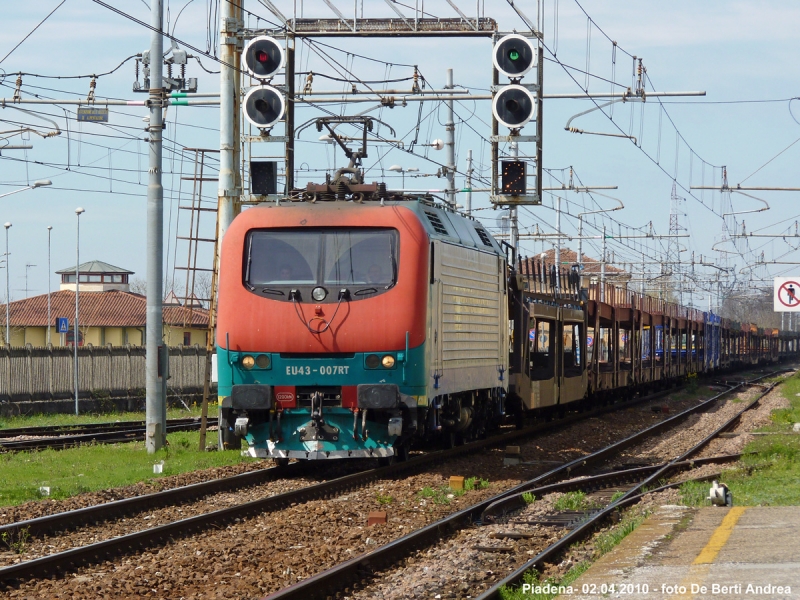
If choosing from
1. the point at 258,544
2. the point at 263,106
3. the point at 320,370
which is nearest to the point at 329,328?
the point at 320,370

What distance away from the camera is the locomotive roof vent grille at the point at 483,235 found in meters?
17.8

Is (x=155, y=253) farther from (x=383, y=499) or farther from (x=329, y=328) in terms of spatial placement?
(x=383, y=499)

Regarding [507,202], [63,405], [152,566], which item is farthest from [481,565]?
[63,405]

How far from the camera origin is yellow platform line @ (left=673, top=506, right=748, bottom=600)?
7097 millimetres

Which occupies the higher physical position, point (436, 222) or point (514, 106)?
point (514, 106)

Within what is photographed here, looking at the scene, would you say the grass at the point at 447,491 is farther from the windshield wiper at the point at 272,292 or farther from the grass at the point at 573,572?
the windshield wiper at the point at 272,292

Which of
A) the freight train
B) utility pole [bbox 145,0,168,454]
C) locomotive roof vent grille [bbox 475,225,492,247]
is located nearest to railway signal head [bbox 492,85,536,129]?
locomotive roof vent grille [bbox 475,225,492,247]

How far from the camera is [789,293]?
27469 mm

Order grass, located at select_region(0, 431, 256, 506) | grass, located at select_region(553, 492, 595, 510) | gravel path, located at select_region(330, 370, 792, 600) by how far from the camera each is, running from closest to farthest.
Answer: gravel path, located at select_region(330, 370, 792, 600) → grass, located at select_region(553, 492, 595, 510) → grass, located at select_region(0, 431, 256, 506)

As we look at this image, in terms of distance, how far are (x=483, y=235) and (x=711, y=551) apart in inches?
404

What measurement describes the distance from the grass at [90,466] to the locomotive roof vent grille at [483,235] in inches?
Answer: 195

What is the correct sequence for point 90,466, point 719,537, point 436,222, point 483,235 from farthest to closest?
point 483,235, point 90,466, point 436,222, point 719,537

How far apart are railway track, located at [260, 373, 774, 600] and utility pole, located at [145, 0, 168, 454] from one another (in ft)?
19.3

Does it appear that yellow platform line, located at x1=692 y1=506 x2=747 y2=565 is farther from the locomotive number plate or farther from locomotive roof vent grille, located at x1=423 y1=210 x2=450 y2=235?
locomotive roof vent grille, located at x1=423 y1=210 x2=450 y2=235
